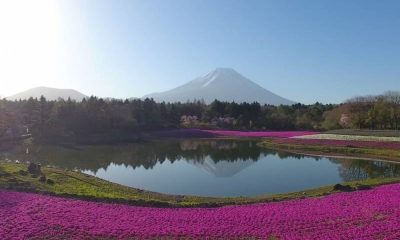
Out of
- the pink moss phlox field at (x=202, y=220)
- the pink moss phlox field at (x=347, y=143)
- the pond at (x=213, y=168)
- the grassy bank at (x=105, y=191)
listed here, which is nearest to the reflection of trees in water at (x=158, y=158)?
the pond at (x=213, y=168)

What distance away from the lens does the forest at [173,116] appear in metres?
80.2

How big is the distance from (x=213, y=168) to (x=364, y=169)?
15.7 m

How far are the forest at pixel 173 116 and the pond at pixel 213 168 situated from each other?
1000 inches

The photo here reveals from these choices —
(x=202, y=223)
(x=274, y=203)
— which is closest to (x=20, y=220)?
(x=202, y=223)

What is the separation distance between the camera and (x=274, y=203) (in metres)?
23.4

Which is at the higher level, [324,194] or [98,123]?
[98,123]

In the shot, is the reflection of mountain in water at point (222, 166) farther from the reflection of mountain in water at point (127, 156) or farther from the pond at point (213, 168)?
the reflection of mountain in water at point (127, 156)

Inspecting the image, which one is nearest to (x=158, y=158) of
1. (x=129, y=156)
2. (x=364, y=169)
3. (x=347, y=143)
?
(x=129, y=156)

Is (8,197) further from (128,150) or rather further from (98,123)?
(98,123)

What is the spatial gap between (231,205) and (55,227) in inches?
408

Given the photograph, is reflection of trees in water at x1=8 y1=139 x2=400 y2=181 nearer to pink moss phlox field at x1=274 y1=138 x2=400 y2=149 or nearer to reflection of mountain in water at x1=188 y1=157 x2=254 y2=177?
reflection of mountain in water at x1=188 y1=157 x2=254 y2=177

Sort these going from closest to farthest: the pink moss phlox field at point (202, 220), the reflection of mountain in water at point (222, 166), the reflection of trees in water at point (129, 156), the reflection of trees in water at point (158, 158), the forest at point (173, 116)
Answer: the pink moss phlox field at point (202, 220), the reflection of trees in water at point (158, 158), the reflection of mountain in water at point (222, 166), the reflection of trees in water at point (129, 156), the forest at point (173, 116)

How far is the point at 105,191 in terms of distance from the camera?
27.8m

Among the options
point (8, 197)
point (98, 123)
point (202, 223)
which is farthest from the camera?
point (98, 123)
